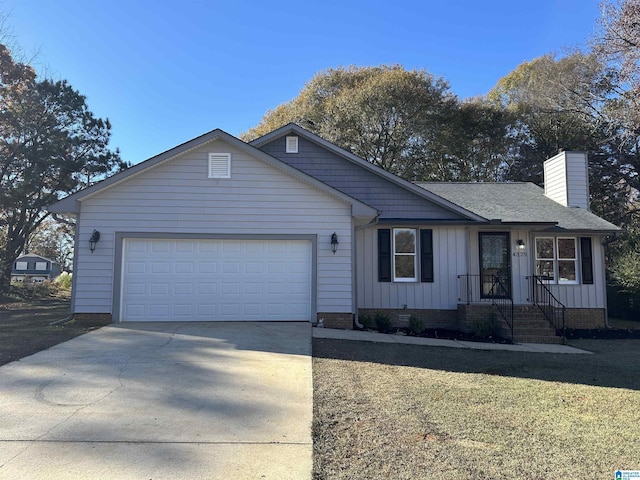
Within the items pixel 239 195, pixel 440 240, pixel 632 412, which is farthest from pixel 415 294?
pixel 632 412

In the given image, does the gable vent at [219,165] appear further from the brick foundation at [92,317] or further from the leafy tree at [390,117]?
the leafy tree at [390,117]

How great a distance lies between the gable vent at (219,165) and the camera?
34.6 feet

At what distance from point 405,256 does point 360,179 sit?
9.10 feet

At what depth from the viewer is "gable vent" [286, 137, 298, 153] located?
542 inches

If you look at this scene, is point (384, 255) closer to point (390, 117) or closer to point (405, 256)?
point (405, 256)

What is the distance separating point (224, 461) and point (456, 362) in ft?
17.2

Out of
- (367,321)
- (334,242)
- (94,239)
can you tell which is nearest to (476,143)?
(367,321)

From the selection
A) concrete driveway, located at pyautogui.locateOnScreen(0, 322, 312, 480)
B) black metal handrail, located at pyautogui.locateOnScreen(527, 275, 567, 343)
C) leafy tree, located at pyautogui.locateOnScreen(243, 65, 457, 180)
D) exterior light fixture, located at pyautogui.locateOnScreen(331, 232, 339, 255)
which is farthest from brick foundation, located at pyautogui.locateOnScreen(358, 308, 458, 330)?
leafy tree, located at pyautogui.locateOnScreen(243, 65, 457, 180)

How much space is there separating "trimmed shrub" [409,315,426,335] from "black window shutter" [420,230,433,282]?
134 centimetres

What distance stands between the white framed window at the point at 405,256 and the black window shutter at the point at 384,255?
0.17m

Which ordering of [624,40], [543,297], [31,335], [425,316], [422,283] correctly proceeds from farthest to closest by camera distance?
[543,297] < [422,283] < [425,316] < [624,40] < [31,335]

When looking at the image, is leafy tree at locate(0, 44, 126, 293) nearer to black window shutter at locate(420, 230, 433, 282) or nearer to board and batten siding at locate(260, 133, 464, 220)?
board and batten siding at locate(260, 133, 464, 220)

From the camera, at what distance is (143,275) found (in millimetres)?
10336

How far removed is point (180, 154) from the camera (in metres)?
10.4
